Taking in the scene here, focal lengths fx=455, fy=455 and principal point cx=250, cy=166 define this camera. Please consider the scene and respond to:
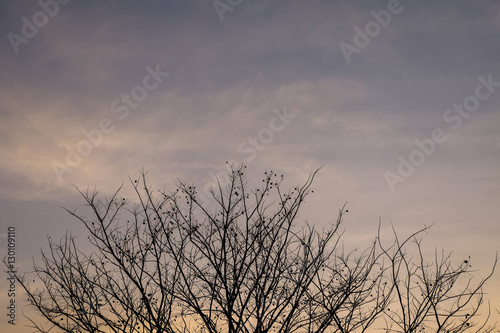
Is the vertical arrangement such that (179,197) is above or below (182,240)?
above

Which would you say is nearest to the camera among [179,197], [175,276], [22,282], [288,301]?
[288,301]

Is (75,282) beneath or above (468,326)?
above

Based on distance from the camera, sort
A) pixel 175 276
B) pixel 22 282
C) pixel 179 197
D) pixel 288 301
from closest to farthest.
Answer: pixel 288 301
pixel 175 276
pixel 179 197
pixel 22 282

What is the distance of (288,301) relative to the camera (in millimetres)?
6250

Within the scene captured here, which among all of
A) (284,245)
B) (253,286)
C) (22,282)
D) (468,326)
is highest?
(22,282)

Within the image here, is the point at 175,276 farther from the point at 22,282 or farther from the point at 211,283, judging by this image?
the point at 22,282

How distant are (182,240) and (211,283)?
2.69 ft

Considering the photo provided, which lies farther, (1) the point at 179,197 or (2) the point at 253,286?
(1) the point at 179,197

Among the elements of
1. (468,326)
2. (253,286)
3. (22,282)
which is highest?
(22,282)

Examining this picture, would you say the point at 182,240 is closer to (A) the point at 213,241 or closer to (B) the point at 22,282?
(A) the point at 213,241

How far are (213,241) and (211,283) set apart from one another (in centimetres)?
62

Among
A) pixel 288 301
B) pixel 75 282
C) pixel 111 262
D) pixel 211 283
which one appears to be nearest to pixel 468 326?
pixel 288 301

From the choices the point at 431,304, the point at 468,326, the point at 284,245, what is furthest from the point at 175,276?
the point at 468,326

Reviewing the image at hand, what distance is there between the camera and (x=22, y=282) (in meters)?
7.85
